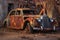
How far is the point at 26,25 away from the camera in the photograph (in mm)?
18703

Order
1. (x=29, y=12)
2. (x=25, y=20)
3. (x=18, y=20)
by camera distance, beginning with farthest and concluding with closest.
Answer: (x=29, y=12)
(x=18, y=20)
(x=25, y=20)

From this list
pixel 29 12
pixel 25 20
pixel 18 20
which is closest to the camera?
pixel 25 20

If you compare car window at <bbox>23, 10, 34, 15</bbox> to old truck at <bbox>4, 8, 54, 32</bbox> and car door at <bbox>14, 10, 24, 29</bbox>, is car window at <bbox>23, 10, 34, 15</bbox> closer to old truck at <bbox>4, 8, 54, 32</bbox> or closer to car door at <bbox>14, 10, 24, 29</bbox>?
old truck at <bbox>4, 8, 54, 32</bbox>

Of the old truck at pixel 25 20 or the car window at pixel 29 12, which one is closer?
the old truck at pixel 25 20

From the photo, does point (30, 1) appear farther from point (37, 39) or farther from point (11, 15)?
point (37, 39)

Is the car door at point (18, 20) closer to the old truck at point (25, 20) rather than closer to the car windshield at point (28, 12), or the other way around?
the old truck at point (25, 20)

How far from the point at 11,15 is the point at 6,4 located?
10.6m

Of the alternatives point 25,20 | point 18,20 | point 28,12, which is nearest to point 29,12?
point 28,12

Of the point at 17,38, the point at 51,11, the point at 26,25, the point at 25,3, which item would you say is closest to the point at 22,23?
the point at 26,25

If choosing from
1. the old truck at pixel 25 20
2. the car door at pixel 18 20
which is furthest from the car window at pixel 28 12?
the car door at pixel 18 20

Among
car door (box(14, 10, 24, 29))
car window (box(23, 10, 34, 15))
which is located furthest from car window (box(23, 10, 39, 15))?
car door (box(14, 10, 24, 29))

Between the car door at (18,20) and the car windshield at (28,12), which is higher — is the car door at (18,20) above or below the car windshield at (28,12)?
below

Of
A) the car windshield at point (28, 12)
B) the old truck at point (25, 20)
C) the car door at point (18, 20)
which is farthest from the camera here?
the car windshield at point (28, 12)

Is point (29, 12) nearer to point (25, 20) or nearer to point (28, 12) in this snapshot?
point (28, 12)
